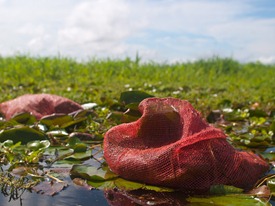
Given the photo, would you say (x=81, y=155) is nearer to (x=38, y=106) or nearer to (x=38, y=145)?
(x=38, y=145)

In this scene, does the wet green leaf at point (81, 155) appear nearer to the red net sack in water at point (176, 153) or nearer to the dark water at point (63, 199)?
the red net sack in water at point (176, 153)

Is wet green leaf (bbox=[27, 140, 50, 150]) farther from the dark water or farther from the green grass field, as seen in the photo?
the dark water

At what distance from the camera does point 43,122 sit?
315 centimetres

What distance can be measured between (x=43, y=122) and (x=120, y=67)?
20.4 feet

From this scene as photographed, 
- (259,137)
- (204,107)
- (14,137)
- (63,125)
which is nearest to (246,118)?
(204,107)

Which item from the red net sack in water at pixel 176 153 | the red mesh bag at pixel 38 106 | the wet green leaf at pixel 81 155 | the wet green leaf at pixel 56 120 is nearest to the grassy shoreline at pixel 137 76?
the red mesh bag at pixel 38 106

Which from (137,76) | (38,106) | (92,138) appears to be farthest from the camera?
(137,76)

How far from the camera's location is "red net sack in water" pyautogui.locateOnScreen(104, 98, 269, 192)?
1.96 meters

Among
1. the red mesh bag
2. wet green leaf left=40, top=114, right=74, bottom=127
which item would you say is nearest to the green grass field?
A: wet green leaf left=40, top=114, right=74, bottom=127

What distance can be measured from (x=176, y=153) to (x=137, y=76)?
6.85 metres

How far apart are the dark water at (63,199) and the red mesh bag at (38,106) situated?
159 centimetres

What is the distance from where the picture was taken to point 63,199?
6.26ft

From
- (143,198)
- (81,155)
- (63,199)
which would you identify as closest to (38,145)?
(81,155)

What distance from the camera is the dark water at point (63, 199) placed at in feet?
6.05
